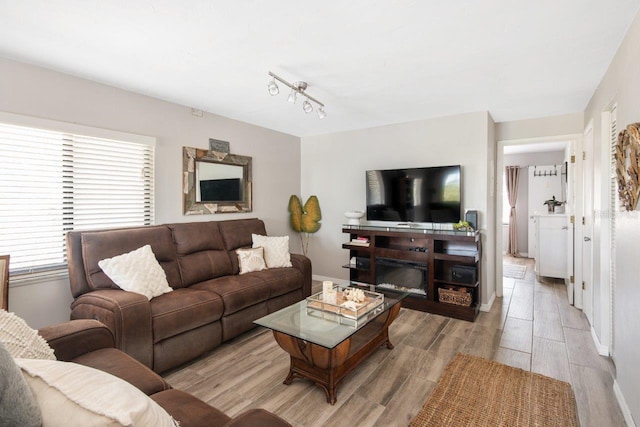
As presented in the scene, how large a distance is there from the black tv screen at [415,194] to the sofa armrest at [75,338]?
130 inches

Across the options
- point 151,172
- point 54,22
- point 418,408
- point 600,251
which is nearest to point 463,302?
point 600,251

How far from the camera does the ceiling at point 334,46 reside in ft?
5.73

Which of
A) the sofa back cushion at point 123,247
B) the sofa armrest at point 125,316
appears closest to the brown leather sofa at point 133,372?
the sofa armrest at point 125,316

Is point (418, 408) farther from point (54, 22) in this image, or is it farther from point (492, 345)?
point (54, 22)

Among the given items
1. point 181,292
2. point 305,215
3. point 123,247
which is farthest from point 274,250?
point 123,247

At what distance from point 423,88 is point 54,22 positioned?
282 centimetres

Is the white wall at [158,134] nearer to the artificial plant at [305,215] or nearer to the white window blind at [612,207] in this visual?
the artificial plant at [305,215]

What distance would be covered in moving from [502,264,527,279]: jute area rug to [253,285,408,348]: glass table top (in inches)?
155

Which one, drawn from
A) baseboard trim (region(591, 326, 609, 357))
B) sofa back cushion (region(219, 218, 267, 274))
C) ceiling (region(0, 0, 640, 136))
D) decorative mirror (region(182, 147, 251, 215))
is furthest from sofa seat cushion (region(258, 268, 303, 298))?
baseboard trim (region(591, 326, 609, 357))

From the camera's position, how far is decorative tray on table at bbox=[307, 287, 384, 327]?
2281mm

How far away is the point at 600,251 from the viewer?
2.70m

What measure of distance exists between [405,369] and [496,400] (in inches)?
24.7

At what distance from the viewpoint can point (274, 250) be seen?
3.75m

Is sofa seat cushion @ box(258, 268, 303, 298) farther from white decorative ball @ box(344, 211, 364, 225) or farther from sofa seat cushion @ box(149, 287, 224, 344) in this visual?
white decorative ball @ box(344, 211, 364, 225)
